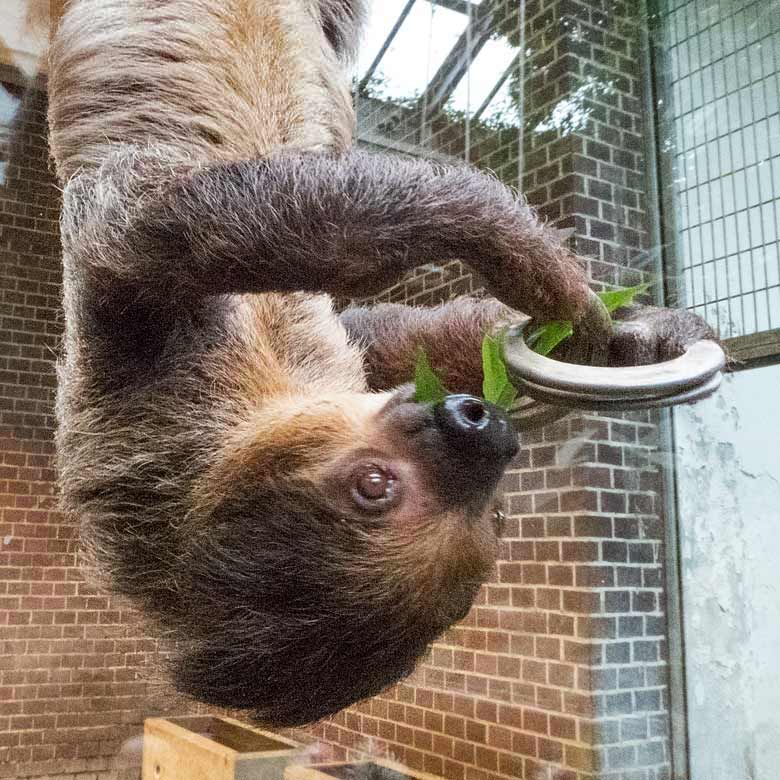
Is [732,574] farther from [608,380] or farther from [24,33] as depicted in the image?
[24,33]

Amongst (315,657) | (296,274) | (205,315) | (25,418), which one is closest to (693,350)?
(296,274)

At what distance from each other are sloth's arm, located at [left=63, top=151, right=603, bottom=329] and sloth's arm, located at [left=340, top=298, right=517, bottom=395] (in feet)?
1.53

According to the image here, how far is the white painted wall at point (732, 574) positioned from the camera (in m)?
2.11

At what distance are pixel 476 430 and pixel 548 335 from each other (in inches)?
8.6

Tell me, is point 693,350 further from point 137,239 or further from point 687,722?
point 687,722

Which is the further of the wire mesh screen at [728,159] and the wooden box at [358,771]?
the wooden box at [358,771]

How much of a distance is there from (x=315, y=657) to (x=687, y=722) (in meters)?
1.44

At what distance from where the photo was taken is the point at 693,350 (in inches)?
56.6

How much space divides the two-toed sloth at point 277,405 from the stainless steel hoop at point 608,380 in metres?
0.08

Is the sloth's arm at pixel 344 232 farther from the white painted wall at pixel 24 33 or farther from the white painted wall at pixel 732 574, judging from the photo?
the white painted wall at pixel 24 33

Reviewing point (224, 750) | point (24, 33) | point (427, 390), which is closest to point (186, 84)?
point (24, 33)

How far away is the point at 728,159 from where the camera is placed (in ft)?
7.25

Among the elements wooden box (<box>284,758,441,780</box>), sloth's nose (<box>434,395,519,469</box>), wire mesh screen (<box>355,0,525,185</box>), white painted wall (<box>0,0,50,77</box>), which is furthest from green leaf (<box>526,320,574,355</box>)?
white painted wall (<box>0,0,50,77</box>)

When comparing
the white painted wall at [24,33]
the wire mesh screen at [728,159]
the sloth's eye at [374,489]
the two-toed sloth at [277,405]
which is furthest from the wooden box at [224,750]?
the white painted wall at [24,33]
